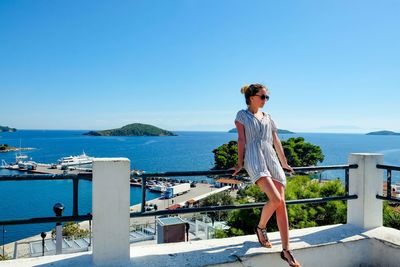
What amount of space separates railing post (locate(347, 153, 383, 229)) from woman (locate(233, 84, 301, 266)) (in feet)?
4.85

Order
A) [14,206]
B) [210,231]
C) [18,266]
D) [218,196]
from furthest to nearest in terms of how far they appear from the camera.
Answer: [14,206]
[218,196]
[210,231]
[18,266]

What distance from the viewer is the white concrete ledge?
129 inches

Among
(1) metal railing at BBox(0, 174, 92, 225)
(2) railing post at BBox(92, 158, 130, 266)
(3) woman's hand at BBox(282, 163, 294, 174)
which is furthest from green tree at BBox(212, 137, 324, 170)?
(1) metal railing at BBox(0, 174, 92, 225)

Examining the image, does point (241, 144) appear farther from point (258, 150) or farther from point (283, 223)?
point (283, 223)

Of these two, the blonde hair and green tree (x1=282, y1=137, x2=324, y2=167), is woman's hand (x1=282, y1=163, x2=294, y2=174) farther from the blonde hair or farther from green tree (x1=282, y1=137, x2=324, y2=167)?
green tree (x1=282, y1=137, x2=324, y2=167)

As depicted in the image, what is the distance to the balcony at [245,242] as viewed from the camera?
10.3 ft

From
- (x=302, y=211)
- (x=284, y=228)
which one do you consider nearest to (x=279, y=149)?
(x=284, y=228)

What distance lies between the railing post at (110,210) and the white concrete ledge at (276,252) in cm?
17

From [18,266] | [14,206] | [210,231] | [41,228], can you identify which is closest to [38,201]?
[14,206]

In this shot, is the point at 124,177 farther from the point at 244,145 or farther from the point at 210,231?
the point at 210,231

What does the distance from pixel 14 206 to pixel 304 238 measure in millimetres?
59961

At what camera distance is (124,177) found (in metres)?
3.16

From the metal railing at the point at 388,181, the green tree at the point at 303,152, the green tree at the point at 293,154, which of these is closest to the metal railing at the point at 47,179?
the metal railing at the point at 388,181

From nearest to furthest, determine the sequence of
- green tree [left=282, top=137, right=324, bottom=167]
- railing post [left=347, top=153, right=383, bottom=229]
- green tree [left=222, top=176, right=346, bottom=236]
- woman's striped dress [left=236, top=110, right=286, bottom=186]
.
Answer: woman's striped dress [left=236, top=110, right=286, bottom=186] → railing post [left=347, top=153, right=383, bottom=229] → green tree [left=222, top=176, right=346, bottom=236] → green tree [left=282, top=137, right=324, bottom=167]
